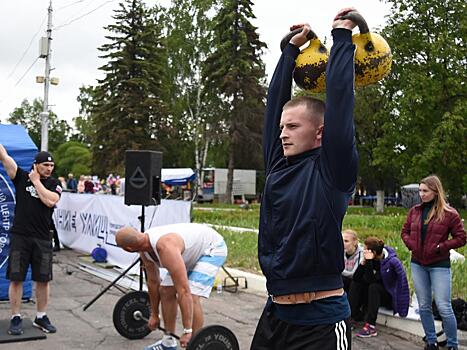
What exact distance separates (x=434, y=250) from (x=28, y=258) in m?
4.18

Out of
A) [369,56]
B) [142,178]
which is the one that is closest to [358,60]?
[369,56]

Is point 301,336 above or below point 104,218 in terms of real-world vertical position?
above

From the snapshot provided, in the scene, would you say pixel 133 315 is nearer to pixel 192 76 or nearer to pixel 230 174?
pixel 230 174

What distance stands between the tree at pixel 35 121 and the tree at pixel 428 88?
61906 millimetres

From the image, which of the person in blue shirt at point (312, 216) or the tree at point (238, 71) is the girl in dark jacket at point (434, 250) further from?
the tree at point (238, 71)

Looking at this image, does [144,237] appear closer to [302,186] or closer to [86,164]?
[302,186]

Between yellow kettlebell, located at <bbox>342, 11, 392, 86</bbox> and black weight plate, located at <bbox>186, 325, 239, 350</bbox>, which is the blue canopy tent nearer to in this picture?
black weight plate, located at <bbox>186, 325, 239, 350</bbox>

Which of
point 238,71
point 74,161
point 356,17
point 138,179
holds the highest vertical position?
point 238,71

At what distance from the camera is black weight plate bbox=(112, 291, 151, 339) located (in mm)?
6008

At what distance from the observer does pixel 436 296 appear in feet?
18.6

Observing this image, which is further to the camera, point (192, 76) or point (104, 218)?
point (192, 76)

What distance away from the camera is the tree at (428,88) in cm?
2808

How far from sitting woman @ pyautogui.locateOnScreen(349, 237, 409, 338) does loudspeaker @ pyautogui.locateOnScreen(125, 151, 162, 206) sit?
2779 mm

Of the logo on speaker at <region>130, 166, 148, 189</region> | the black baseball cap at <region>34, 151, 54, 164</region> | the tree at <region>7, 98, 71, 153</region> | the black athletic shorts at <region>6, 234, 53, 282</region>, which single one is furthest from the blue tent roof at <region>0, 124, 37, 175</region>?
the tree at <region>7, 98, 71, 153</region>
